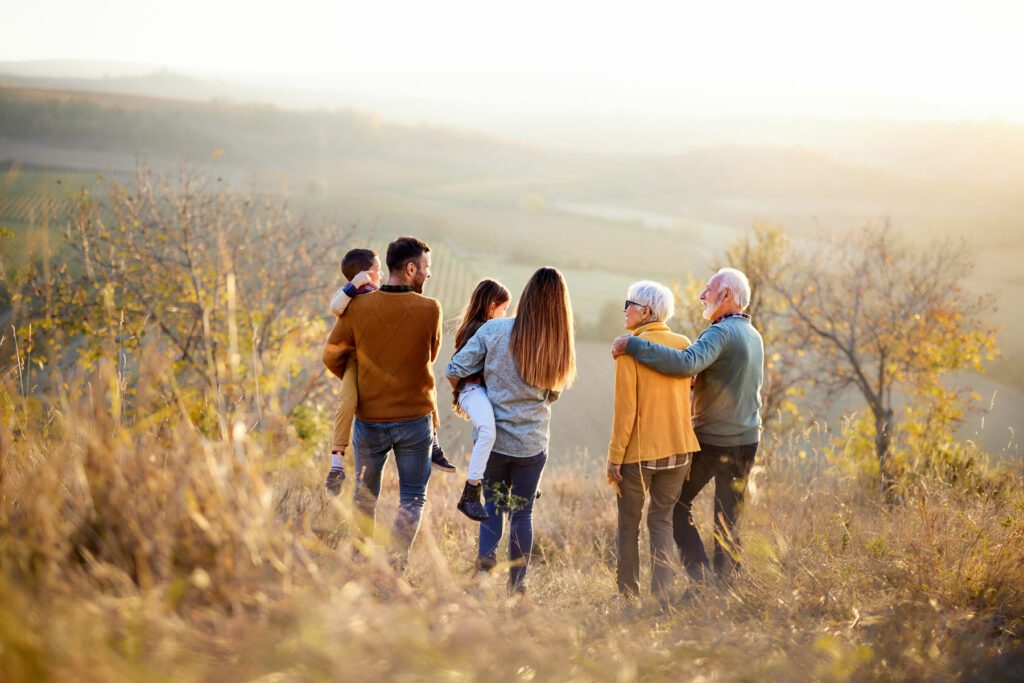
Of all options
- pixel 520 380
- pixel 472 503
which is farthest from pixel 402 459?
pixel 520 380

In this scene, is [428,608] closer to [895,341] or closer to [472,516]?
[472,516]

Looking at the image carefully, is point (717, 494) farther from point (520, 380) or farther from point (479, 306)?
point (479, 306)

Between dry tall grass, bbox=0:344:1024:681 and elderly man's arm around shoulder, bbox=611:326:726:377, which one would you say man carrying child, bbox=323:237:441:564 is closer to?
dry tall grass, bbox=0:344:1024:681

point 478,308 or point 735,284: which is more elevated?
point 735,284

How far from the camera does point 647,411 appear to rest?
3.96m

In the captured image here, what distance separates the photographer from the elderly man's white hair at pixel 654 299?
4.01m

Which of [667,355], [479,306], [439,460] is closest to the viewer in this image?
[667,355]

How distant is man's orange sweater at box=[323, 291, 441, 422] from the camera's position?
3.98m

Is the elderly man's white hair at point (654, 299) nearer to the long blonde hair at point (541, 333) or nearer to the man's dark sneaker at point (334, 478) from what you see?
the long blonde hair at point (541, 333)

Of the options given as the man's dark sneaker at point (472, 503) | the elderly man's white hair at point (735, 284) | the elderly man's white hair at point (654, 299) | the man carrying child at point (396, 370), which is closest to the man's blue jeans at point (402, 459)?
the man carrying child at point (396, 370)

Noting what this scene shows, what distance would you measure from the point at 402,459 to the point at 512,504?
687mm

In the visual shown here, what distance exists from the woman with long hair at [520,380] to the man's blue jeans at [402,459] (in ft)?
1.28

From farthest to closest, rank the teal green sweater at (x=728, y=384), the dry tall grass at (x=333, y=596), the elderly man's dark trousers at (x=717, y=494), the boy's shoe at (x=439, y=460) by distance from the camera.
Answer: the boy's shoe at (x=439, y=460) < the elderly man's dark trousers at (x=717, y=494) < the teal green sweater at (x=728, y=384) < the dry tall grass at (x=333, y=596)

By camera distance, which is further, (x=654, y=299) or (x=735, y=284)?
(x=735, y=284)
